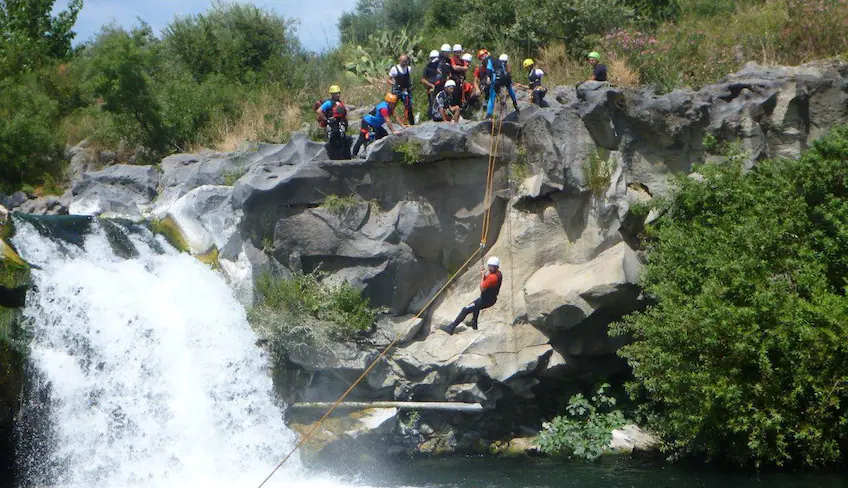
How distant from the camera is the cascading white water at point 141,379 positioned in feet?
48.7

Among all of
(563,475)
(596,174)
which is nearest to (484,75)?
(596,174)

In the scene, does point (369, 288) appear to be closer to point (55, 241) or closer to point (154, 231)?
point (154, 231)

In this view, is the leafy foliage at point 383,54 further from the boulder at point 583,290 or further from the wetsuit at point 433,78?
the boulder at point 583,290

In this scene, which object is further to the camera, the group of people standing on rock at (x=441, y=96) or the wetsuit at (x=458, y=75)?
the wetsuit at (x=458, y=75)

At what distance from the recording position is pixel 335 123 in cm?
1873

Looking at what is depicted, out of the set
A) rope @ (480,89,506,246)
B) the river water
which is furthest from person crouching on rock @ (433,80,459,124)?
the river water

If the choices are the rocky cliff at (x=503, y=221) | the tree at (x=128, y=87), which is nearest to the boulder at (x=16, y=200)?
the tree at (x=128, y=87)

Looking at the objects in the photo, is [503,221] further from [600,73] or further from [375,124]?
[600,73]

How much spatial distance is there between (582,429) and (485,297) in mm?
3179

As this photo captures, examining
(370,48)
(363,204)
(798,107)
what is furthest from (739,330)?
(370,48)

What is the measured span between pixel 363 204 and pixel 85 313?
5.45m

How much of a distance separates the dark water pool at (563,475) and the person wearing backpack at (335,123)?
6425mm

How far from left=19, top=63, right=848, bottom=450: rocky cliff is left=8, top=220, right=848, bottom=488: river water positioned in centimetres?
124

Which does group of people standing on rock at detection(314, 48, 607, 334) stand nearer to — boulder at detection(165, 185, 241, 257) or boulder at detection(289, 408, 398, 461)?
boulder at detection(289, 408, 398, 461)
